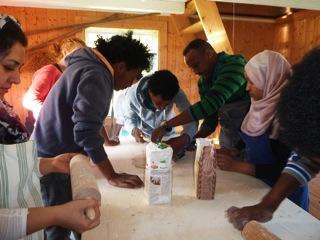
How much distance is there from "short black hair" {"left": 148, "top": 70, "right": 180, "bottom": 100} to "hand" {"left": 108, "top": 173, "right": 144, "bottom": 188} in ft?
2.22

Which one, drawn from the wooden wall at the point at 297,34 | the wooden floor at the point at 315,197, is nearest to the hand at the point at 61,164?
the wooden floor at the point at 315,197

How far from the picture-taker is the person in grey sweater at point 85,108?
42.3 inches

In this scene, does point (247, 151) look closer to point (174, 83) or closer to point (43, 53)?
point (174, 83)

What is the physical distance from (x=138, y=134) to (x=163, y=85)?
1.21 feet

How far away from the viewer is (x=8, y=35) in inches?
30.5

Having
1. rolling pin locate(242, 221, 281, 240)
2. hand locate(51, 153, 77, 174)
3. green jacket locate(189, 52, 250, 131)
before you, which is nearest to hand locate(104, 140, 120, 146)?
green jacket locate(189, 52, 250, 131)

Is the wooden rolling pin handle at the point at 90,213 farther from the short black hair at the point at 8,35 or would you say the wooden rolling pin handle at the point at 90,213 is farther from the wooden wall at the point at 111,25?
the wooden wall at the point at 111,25

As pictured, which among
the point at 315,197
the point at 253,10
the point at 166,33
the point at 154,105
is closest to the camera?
the point at 154,105

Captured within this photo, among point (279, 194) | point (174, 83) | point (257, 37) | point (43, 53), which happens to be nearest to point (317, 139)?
point (279, 194)

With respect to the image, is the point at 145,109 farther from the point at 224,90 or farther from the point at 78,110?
the point at 78,110

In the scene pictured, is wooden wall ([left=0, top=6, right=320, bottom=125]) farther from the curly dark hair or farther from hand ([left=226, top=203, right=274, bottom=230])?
the curly dark hair

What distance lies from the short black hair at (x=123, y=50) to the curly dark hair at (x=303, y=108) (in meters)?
0.77

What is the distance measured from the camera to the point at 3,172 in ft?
2.38

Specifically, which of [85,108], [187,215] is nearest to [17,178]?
[85,108]
